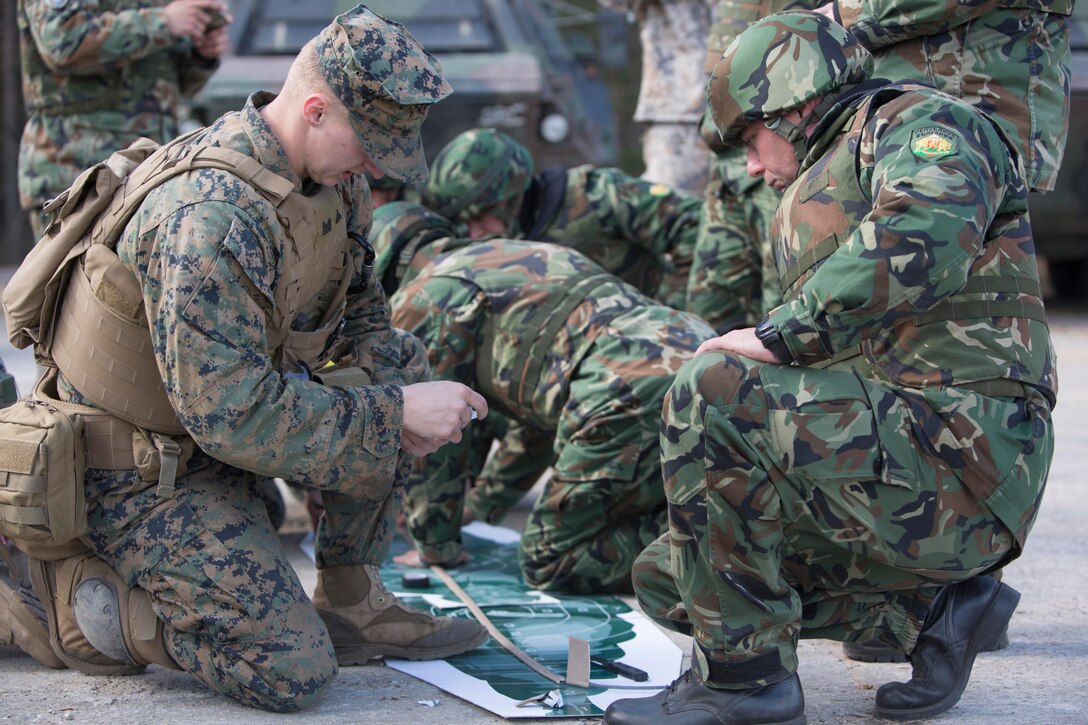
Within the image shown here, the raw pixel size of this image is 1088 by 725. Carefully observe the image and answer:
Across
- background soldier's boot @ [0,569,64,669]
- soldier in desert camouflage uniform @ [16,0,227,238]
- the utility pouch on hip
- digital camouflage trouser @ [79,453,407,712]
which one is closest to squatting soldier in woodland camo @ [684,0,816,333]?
soldier in desert camouflage uniform @ [16,0,227,238]

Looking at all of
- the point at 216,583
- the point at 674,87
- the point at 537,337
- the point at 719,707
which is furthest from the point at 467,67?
the point at 719,707

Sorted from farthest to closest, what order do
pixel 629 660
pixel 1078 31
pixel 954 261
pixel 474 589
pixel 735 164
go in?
pixel 1078 31 < pixel 735 164 < pixel 474 589 < pixel 629 660 < pixel 954 261

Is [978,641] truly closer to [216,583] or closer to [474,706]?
[474,706]

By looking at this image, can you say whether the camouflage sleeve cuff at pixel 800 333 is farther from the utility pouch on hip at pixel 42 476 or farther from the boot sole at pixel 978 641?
the utility pouch on hip at pixel 42 476

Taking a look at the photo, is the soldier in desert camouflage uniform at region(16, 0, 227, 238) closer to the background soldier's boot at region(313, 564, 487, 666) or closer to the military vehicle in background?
the military vehicle in background

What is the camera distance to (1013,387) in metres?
2.41

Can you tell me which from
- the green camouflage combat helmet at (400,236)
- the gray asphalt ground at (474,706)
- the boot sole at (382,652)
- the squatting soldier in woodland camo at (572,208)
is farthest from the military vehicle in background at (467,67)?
the boot sole at (382,652)

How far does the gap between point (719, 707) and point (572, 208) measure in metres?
2.51

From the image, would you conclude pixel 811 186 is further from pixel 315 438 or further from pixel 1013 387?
pixel 315 438

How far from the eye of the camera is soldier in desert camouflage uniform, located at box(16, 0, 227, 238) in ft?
15.7

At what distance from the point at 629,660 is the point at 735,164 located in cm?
218

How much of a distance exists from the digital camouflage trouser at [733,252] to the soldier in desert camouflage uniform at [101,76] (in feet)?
6.29

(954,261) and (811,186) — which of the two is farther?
(811,186)

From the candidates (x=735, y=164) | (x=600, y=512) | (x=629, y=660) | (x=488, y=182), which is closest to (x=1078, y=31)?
(x=735, y=164)
